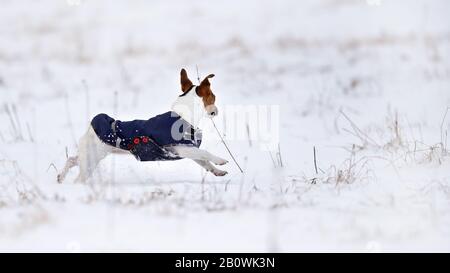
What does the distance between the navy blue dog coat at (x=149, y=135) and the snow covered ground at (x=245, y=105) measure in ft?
0.79

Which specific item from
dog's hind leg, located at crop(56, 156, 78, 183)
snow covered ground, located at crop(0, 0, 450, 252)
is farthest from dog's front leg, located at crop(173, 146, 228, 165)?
dog's hind leg, located at crop(56, 156, 78, 183)

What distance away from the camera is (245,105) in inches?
375

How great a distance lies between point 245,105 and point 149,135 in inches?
187

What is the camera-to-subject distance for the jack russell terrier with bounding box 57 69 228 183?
4.85 meters

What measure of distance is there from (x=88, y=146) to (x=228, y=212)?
143cm

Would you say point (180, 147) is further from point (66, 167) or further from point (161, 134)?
point (66, 167)

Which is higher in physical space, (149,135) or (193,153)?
(149,135)

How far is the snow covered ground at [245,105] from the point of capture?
12.0 feet

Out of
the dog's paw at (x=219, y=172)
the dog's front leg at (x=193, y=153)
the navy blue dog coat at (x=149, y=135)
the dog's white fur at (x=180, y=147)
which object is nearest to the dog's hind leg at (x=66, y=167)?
the dog's white fur at (x=180, y=147)

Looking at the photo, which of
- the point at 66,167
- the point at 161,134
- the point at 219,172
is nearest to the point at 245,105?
the point at 219,172

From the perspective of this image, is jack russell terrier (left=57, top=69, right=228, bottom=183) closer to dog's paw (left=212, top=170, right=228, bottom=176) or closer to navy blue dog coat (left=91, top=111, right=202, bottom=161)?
navy blue dog coat (left=91, top=111, right=202, bottom=161)

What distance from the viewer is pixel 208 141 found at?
24.4 ft
